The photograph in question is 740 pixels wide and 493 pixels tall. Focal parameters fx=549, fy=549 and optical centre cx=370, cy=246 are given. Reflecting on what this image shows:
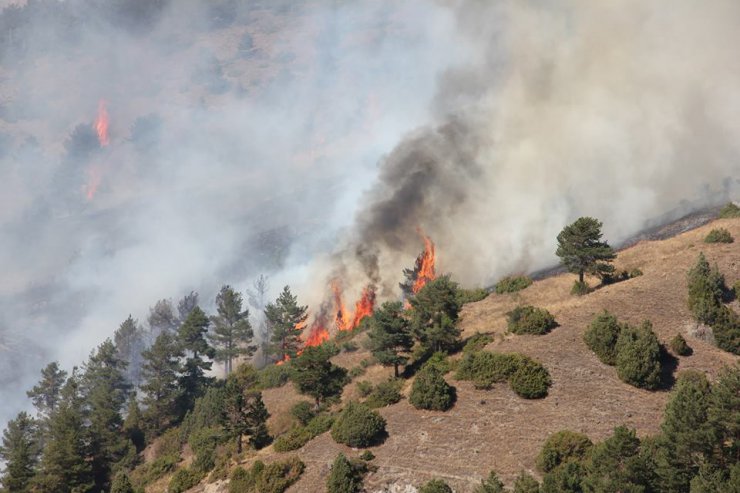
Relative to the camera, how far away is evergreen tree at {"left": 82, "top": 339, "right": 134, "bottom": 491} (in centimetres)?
5853

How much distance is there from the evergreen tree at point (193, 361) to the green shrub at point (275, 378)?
945cm

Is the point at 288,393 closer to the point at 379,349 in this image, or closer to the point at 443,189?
the point at 379,349

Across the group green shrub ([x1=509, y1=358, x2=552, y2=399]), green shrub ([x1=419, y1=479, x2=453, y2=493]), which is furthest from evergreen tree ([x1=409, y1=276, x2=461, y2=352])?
green shrub ([x1=419, y1=479, x2=453, y2=493])

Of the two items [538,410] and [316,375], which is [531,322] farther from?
[316,375]

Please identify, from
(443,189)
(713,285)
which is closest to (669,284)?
(713,285)

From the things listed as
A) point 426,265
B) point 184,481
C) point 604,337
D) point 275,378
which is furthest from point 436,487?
point 426,265

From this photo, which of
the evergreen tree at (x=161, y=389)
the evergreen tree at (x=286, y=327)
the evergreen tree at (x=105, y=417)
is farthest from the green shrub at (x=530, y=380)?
the evergreen tree at (x=161, y=389)

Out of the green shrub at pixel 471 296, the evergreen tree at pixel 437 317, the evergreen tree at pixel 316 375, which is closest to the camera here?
the evergreen tree at pixel 316 375

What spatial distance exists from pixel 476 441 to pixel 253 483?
14.1 meters

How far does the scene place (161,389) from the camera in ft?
226

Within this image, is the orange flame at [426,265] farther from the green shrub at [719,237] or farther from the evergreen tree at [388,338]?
the green shrub at [719,237]

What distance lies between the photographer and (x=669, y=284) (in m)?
47.3

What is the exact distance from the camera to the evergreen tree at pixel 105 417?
192 ft

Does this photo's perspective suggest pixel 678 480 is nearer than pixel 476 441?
Yes
